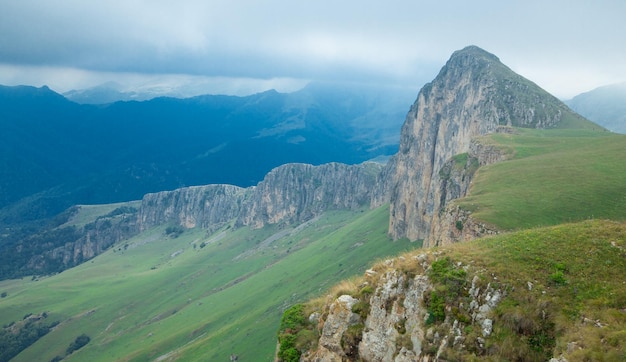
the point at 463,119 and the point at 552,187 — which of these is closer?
the point at 552,187

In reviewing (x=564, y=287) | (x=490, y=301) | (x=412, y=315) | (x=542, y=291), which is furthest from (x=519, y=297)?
(x=412, y=315)

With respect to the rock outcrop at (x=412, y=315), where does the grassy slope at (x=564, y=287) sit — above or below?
above

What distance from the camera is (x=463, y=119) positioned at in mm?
171625

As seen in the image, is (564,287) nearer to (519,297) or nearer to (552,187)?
(519,297)

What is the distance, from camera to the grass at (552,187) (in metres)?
45.7

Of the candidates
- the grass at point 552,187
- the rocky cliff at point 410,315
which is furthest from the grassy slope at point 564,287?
the grass at point 552,187

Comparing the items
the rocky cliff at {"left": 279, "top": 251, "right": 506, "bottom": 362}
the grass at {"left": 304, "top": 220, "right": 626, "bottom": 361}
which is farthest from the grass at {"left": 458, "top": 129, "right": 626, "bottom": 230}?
the rocky cliff at {"left": 279, "top": 251, "right": 506, "bottom": 362}

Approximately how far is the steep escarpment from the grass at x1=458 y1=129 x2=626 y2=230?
60242 mm

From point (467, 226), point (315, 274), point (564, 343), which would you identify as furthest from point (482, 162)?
point (315, 274)

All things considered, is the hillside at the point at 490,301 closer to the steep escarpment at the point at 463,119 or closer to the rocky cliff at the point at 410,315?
the rocky cliff at the point at 410,315

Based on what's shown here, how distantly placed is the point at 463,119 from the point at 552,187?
12413 cm

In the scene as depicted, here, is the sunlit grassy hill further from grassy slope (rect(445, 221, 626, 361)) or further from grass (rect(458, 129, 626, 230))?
grass (rect(458, 129, 626, 230))

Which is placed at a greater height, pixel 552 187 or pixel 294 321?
pixel 552 187

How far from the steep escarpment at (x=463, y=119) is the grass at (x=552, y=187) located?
198 ft
